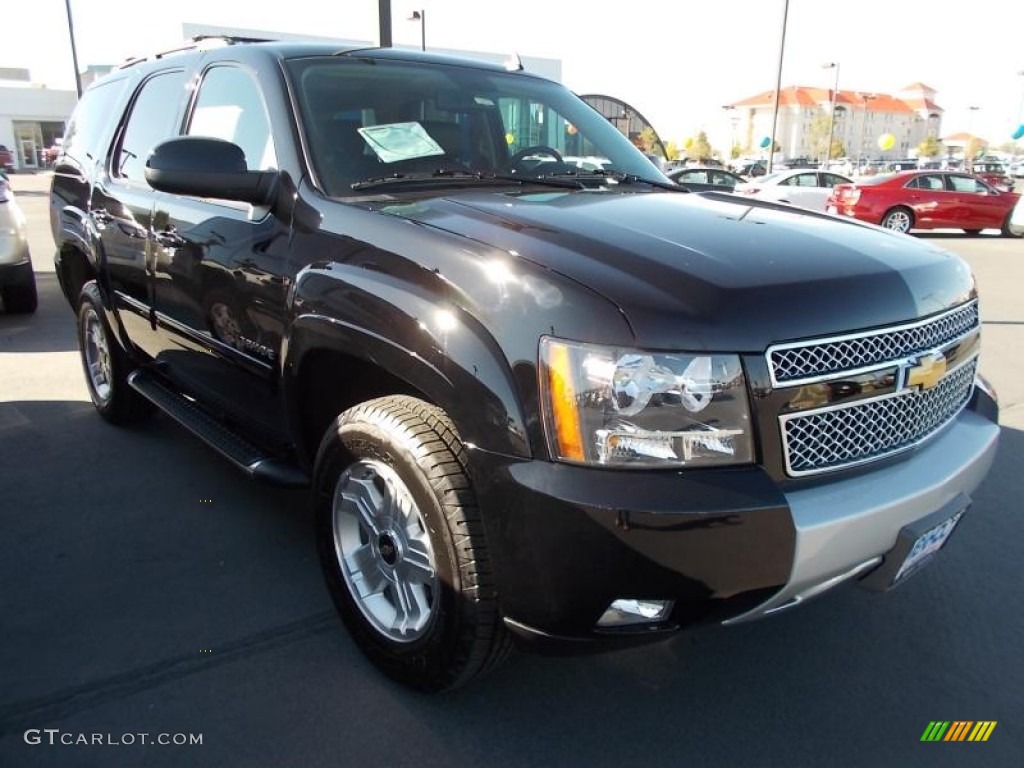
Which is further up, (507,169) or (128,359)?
(507,169)

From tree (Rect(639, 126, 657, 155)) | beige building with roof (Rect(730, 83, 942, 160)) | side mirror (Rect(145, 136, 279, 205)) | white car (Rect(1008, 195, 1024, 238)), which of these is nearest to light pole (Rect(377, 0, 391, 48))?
tree (Rect(639, 126, 657, 155))

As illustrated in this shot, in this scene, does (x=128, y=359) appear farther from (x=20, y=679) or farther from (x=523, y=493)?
(x=523, y=493)

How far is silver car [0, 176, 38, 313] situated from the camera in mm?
7539

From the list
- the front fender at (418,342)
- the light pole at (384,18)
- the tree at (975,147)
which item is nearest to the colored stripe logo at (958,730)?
the front fender at (418,342)

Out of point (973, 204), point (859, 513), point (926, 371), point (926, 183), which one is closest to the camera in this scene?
point (859, 513)

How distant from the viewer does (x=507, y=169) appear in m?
3.25

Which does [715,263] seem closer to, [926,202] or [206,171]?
[206,171]

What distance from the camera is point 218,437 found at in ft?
10.8

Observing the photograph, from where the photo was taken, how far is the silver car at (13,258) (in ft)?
24.7

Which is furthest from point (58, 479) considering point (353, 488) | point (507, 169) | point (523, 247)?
point (523, 247)

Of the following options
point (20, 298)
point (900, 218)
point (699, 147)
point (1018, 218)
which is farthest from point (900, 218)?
point (699, 147)

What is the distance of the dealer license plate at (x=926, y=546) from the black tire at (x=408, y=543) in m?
1.09

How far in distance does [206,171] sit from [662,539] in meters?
1.94

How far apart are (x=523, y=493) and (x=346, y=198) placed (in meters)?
1.31
